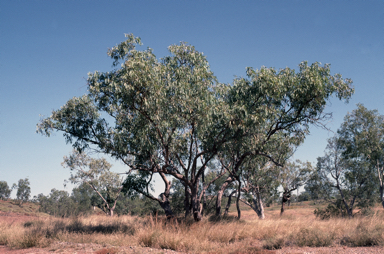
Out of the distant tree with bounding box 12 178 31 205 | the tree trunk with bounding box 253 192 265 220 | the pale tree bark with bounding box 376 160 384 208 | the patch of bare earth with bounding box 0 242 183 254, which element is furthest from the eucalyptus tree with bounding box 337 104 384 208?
the distant tree with bounding box 12 178 31 205

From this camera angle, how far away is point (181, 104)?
33.6 ft

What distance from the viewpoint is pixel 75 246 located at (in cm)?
859

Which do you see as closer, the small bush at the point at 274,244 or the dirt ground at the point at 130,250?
the dirt ground at the point at 130,250

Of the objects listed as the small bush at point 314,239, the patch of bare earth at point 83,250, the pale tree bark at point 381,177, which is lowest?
the patch of bare earth at point 83,250

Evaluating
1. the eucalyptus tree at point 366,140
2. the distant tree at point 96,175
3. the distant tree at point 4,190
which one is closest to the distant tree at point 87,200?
the distant tree at point 96,175

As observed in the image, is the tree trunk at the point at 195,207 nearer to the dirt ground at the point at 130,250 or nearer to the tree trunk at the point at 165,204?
the tree trunk at the point at 165,204

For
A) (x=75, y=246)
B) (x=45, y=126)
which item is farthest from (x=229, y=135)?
(x=45, y=126)

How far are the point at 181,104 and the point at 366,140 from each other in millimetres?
19769

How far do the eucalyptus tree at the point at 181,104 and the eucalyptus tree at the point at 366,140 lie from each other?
13.9 metres

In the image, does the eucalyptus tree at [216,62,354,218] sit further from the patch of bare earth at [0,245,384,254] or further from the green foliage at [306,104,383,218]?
the green foliage at [306,104,383,218]

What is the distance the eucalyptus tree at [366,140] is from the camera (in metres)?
22.0

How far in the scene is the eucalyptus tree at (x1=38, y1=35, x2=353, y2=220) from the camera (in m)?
9.83

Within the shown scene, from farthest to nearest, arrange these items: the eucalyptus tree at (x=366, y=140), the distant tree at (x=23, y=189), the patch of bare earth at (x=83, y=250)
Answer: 1. the distant tree at (x=23, y=189)
2. the eucalyptus tree at (x=366, y=140)
3. the patch of bare earth at (x=83, y=250)

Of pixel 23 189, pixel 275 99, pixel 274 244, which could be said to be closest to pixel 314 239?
pixel 274 244
